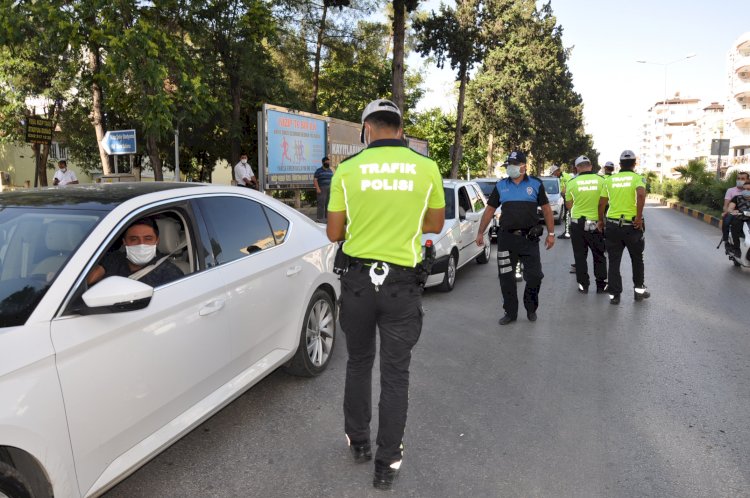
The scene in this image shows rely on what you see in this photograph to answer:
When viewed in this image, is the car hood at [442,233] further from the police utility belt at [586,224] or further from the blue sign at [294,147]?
the blue sign at [294,147]

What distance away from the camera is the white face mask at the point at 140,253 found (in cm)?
319

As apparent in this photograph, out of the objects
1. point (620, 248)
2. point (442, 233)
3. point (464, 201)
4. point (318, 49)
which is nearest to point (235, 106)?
point (318, 49)

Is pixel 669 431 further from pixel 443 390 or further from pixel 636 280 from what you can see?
pixel 636 280

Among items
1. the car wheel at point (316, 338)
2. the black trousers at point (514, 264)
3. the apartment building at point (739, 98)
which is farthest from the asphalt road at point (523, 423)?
the apartment building at point (739, 98)

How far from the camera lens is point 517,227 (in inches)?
252

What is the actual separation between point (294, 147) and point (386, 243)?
14257 mm

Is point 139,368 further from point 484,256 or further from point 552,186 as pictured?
point 552,186

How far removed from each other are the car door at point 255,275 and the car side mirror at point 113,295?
0.87 meters

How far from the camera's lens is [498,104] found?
41031mm

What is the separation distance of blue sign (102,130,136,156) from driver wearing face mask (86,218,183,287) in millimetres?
9991

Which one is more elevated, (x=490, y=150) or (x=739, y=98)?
(x=739, y=98)

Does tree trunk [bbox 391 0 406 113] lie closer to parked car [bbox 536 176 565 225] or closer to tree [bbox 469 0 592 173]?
parked car [bbox 536 176 565 225]

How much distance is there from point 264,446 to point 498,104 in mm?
40290

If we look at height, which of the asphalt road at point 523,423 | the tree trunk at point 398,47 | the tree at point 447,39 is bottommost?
the asphalt road at point 523,423
